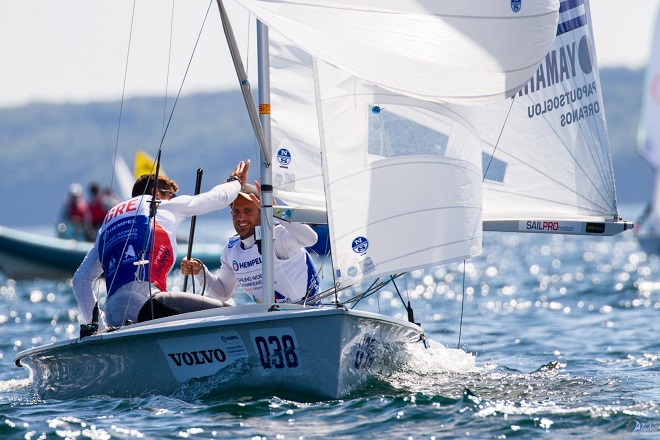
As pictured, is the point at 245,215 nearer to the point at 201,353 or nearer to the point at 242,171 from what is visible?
the point at 242,171

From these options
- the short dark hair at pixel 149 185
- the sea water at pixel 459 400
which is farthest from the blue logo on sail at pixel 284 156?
the sea water at pixel 459 400

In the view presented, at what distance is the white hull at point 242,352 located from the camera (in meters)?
5.71

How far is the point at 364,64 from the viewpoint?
18.2ft

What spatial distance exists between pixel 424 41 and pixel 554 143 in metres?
2.03

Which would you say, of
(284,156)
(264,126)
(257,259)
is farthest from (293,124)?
(257,259)

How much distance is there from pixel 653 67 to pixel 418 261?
17.5 m

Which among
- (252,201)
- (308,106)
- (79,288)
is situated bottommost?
(79,288)

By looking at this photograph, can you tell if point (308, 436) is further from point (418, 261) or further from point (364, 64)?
point (364, 64)

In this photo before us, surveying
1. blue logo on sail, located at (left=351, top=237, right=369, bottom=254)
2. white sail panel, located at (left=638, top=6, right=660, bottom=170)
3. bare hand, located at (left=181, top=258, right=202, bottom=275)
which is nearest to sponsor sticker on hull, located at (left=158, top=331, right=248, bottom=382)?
blue logo on sail, located at (left=351, top=237, right=369, bottom=254)

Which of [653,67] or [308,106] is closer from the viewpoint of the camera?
[308,106]

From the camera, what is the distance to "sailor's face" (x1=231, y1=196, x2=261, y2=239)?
22.3 ft

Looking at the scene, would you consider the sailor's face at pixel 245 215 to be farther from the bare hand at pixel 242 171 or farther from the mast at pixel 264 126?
the mast at pixel 264 126

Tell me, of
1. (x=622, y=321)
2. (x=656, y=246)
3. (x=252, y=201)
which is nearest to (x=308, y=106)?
(x=252, y=201)

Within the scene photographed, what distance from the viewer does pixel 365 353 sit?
6102mm
